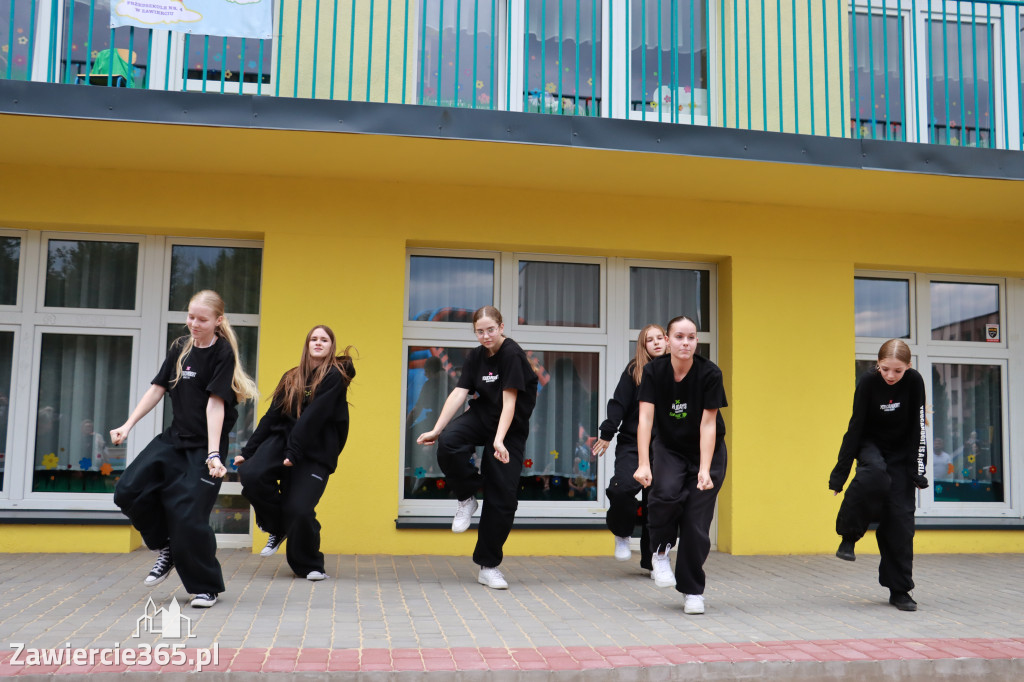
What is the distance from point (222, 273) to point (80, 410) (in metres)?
1.64

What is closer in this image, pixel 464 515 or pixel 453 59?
pixel 464 515

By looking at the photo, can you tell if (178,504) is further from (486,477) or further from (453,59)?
(453,59)

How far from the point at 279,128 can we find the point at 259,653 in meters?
3.71

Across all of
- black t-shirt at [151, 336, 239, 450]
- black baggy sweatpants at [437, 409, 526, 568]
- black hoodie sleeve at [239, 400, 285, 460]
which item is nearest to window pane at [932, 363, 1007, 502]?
black baggy sweatpants at [437, 409, 526, 568]

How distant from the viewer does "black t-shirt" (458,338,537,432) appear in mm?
5965

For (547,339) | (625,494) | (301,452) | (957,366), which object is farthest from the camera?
(957,366)

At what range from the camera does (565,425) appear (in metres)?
8.15

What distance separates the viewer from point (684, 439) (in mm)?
5340

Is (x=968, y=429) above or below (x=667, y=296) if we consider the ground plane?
below

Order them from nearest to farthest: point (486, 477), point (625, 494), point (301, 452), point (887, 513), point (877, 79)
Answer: point (887, 513), point (301, 452), point (486, 477), point (625, 494), point (877, 79)

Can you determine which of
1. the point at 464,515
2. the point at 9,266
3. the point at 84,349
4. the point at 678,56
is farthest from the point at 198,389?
the point at 678,56

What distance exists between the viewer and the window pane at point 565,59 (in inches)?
328

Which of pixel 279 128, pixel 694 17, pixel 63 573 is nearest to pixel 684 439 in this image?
pixel 279 128

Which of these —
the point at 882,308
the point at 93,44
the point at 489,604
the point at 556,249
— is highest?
the point at 93,44
